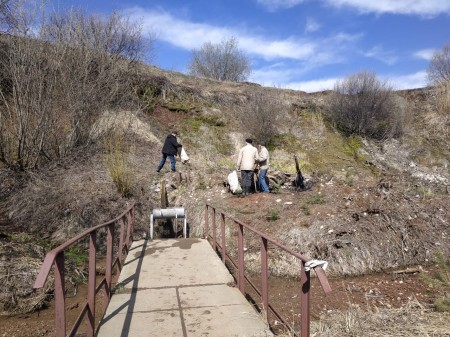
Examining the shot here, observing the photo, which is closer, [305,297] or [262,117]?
[305,297]

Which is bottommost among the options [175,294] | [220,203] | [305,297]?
[175,294]

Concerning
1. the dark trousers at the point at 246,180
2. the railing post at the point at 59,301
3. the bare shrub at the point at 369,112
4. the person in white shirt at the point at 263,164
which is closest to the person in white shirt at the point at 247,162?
the dark trousers at the point at 246,180

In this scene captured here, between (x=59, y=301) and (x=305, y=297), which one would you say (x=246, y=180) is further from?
(x=59, y=301)

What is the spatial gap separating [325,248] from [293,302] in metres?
1.80

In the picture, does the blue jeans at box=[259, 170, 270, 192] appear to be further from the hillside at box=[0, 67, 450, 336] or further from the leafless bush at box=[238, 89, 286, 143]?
the leafless bush at box=[238, 89, 286, 143]

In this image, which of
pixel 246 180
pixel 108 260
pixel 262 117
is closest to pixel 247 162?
pixel 246 180

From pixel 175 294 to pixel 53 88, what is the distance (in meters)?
9.40

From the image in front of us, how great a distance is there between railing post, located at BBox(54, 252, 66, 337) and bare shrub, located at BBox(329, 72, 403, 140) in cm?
2319

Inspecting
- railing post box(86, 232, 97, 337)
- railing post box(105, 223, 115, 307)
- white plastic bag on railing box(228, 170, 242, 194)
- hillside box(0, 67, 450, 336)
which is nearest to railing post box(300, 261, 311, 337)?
railing post box(86, 232, 97, 337)

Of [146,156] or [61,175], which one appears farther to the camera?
[146,156]

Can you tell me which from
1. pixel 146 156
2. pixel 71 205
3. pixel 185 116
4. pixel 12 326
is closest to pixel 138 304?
pixel 12 326

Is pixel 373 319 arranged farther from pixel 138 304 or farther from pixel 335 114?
pixel 335 114

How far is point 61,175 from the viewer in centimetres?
1209

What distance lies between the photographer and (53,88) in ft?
40.1
